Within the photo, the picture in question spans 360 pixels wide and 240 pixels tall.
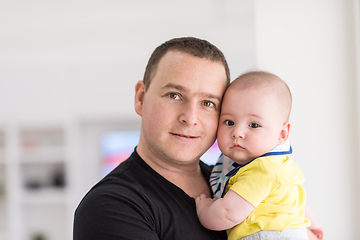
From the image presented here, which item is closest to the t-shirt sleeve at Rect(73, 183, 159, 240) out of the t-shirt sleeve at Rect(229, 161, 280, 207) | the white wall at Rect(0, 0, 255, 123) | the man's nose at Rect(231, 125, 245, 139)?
the t-shirt sleeve at Rect(229, 161, 280, 207)

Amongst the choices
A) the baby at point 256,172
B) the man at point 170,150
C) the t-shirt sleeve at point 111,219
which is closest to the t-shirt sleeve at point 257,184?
the baby at point 256,172

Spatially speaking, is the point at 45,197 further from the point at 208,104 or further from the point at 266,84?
the point at 266,84

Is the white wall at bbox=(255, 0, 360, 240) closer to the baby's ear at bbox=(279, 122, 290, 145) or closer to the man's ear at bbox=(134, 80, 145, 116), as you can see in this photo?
the baby's ear at bbox=(279, 122, 290, 145)

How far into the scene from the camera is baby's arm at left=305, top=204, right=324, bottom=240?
1438 mm

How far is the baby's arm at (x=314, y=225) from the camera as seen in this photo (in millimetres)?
1438

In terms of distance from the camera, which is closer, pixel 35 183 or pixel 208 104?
pixel 208 104

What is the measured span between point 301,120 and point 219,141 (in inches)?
25.9

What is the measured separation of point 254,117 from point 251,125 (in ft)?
0.12

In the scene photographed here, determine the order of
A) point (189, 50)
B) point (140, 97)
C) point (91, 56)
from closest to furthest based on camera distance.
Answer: point (189, 50) → point (140, 97) → point (91, 56)

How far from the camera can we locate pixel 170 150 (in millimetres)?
1228

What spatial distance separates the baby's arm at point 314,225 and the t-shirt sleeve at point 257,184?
48 cm

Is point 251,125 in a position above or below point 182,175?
above

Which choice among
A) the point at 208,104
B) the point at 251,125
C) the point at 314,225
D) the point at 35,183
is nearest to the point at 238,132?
the point at 251,125

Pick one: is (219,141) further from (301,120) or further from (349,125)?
(349,125)
